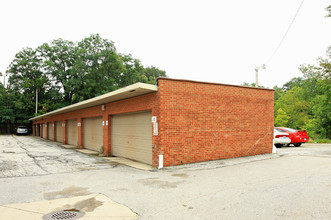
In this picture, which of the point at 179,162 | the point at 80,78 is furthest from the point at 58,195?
the point at 80,78

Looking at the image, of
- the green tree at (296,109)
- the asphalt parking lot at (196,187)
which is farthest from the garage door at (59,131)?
the green tree at (296,109)

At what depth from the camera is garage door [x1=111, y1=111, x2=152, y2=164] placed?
11312 millimetres

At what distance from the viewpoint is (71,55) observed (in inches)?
1854

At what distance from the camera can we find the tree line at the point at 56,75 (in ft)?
135

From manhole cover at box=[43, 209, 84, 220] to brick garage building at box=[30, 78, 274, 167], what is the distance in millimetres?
5108

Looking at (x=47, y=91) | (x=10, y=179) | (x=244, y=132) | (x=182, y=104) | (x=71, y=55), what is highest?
(x=71, y=55)

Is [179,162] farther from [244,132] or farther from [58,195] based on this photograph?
[58,195]

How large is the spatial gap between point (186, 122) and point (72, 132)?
15.6m

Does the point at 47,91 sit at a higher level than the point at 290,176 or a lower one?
higher

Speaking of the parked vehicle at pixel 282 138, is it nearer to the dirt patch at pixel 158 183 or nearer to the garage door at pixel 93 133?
the garage door at pixel 93 133

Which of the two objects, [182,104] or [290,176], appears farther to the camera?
[182,104]

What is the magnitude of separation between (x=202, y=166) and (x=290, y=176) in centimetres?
324

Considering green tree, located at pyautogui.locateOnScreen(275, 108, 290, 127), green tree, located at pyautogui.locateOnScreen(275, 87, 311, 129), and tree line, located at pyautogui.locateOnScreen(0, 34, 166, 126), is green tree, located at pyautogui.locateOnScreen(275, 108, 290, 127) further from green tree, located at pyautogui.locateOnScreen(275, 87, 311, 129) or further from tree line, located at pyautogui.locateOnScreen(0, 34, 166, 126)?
tree line, located at pyautogui.locateOnScreen(0, 34, 166, 126)

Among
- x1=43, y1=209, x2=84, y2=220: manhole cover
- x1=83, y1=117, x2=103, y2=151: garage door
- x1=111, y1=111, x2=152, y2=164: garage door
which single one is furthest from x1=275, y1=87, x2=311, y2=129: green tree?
x1=43, y1=209, x2=84, y2=220: manhole cover
